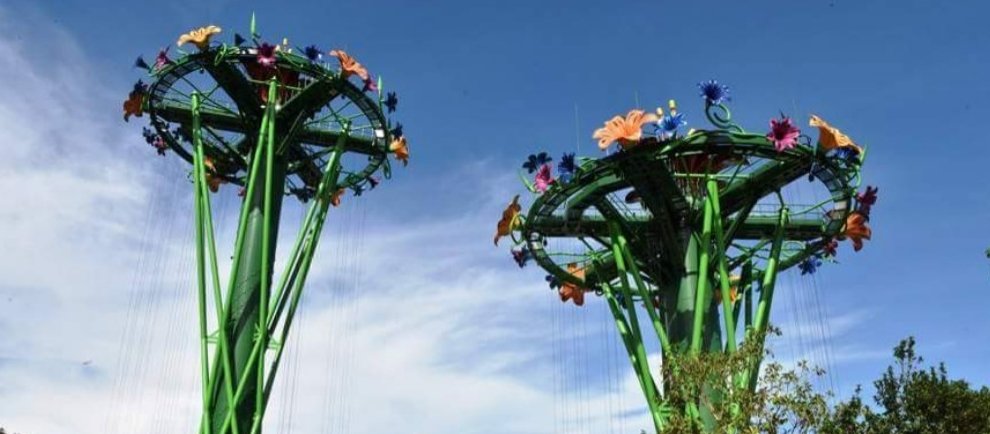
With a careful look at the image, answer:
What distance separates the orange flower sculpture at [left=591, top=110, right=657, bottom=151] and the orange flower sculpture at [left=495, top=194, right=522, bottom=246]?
4955 millimetres

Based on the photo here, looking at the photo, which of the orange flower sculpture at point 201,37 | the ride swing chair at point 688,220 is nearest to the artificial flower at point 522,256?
the ride swing chair at point 688,220

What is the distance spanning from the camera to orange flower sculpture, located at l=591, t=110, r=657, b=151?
25641 mm

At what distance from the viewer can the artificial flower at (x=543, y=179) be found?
2770 cm

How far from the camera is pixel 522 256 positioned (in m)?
31.3

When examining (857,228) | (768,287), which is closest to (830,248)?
A: (857,228)

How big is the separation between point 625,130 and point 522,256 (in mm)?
7292

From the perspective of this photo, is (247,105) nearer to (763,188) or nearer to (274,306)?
(274,306)

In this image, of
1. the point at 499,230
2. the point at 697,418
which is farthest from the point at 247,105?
the point at 697,418

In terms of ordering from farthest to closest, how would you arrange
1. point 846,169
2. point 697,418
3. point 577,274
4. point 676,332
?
point 577,274 → point 676,332 → point 846,169 → point 697,418

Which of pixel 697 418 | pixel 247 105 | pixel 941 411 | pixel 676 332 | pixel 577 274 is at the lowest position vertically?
pixel 697 418

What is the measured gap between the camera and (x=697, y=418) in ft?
61.1

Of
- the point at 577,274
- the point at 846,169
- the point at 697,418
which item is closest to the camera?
the point at 697,418

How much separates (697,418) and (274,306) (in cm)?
1349

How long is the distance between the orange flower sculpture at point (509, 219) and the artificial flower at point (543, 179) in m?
2.25
